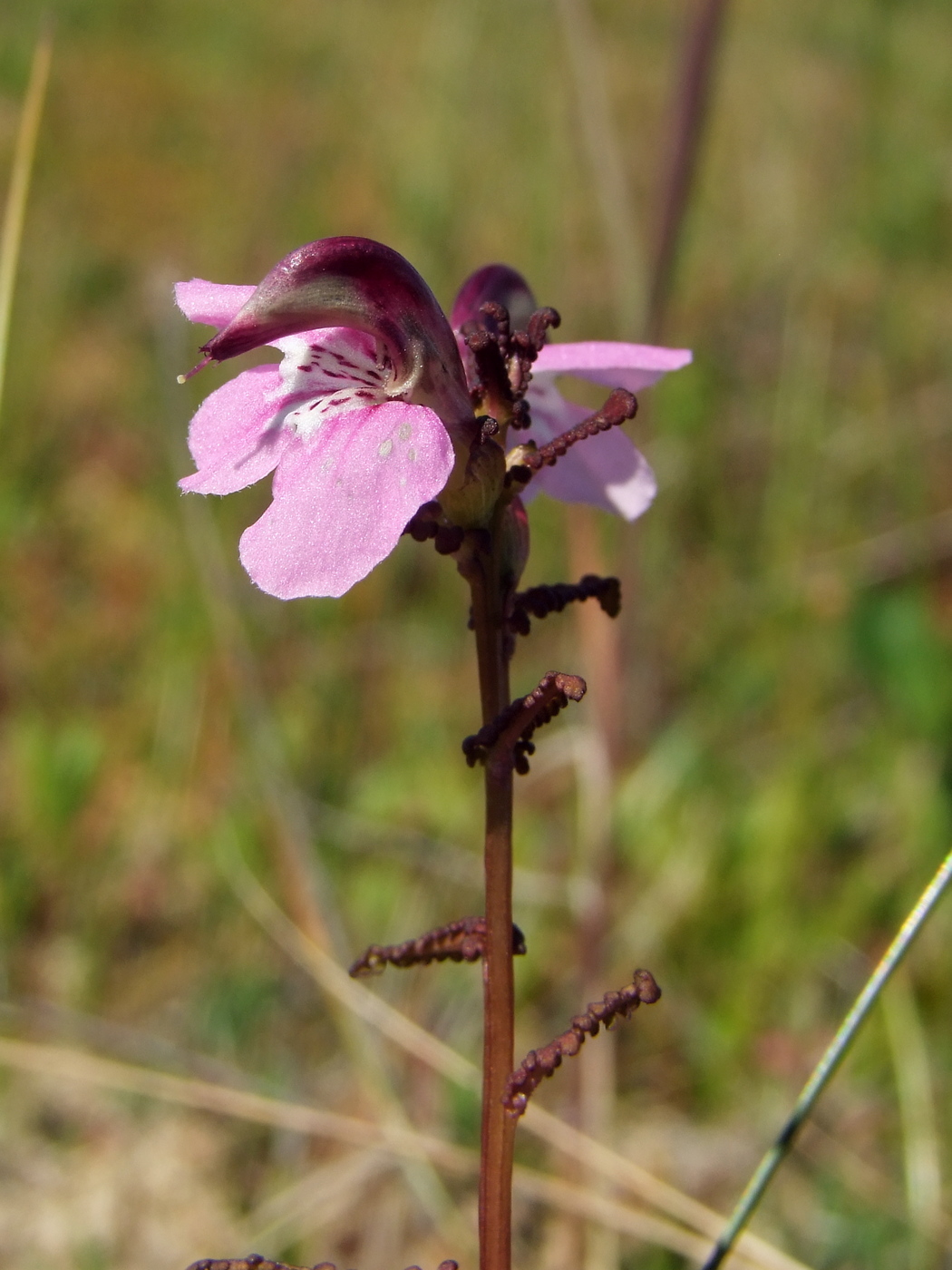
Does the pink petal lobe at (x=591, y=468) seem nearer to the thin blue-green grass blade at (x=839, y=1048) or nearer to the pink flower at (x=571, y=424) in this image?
the pink flower at (x=571, y=424)

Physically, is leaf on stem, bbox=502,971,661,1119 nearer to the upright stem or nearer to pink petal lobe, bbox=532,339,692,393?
the upright stem

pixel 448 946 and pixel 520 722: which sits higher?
pixel 520 722

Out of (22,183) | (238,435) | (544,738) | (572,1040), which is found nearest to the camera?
(572,1040)

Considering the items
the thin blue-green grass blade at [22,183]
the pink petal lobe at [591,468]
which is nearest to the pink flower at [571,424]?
the pink petal lobe at [591,468]

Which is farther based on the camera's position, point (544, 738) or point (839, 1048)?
point (544, 738)

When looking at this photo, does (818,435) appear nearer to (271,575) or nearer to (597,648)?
(597,648)

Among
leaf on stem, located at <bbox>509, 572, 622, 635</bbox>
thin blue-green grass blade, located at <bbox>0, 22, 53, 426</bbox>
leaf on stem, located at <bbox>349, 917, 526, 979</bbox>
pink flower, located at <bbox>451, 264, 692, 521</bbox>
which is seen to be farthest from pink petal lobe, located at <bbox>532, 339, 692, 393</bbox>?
thin blue-green grass blade, located at <bbox>0, 22, 53, 426</bbox>

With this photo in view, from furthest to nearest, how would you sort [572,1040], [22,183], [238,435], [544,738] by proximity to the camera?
1. [544,738]
2. [22,183]
3. [238,435]
4. [572,1040]

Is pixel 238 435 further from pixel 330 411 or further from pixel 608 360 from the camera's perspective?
pixel 608 360

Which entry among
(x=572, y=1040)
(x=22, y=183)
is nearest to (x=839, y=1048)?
(x=572, y=1040)
